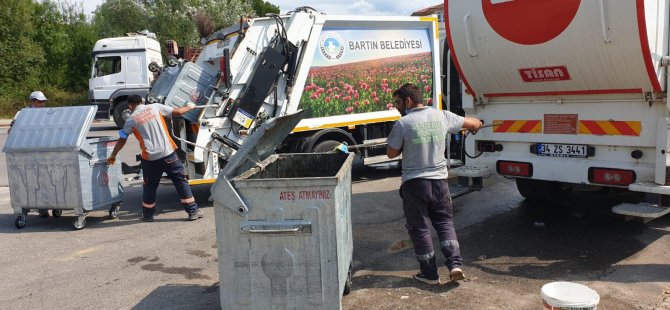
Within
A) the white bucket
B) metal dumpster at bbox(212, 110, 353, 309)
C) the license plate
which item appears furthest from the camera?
the license plate

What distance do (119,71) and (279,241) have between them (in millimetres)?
17392

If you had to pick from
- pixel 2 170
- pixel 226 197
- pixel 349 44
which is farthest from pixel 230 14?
pixel 226 197

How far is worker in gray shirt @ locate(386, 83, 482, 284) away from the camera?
413 centimetres

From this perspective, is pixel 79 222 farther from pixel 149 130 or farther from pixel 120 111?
pixel 120 111

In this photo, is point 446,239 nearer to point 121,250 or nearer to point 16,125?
point 121,250

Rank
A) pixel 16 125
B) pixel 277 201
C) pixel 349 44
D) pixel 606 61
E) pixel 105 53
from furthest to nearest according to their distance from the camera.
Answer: pixel 105 53, pixel 349 44, pixel 16 125, pixel 606 61, pixel 277 201

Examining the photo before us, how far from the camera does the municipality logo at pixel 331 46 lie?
7867 mm

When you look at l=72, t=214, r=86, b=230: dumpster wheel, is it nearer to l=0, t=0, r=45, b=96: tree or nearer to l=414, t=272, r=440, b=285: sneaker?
l=414, t=272, r=440, b=285: sneaker

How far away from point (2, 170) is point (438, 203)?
10.3 m

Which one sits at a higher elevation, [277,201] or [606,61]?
[606,61]

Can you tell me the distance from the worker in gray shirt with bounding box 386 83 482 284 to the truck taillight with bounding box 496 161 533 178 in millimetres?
1520

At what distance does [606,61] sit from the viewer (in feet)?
14.8

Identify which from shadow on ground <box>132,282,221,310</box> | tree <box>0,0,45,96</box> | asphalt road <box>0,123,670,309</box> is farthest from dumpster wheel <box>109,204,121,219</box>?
tree <box>0,0,45,96</box>

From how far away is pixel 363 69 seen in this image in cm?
838
